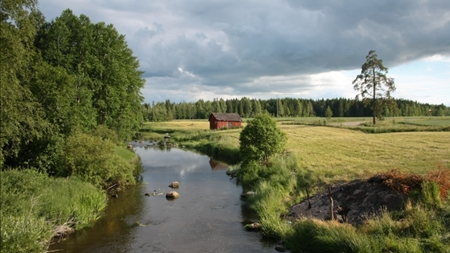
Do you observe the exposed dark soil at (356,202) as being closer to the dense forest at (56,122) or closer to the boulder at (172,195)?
the boulder at (172,195)

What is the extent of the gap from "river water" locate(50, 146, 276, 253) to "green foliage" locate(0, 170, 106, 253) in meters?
1.00

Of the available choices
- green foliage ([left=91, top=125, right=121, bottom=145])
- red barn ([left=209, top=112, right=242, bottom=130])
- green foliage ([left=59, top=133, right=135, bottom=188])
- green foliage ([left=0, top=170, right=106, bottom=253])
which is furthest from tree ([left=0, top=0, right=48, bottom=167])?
red barn ([left=209, top=112, right=242, bottom=130])

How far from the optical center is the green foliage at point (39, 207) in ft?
41.0

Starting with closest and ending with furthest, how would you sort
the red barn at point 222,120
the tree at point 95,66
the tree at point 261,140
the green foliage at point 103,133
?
the tree at point 261,140
the tree at point 95,66
the green foliage at point 103,133
the red barn at point 222,120

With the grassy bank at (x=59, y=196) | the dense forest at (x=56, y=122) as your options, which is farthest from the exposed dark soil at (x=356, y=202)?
the dense forest at (x=56, y=122)

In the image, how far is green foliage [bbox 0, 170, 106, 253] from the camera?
492 inches

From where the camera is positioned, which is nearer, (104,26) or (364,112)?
(104,26)

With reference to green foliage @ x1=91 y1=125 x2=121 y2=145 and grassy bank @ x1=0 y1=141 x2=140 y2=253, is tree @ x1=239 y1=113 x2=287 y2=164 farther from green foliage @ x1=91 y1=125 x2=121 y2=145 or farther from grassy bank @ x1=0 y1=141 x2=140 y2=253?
green foliage @ x1=91 y1=125 x2=121 y2=145

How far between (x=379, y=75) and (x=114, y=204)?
168 ft

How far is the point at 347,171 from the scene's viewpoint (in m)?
23.8

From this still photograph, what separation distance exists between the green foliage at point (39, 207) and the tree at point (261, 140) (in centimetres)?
1269

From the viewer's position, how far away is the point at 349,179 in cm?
2181

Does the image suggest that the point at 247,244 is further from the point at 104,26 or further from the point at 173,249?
the point at 104,26

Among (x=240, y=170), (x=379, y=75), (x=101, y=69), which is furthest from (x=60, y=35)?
(x=379, y=75)
